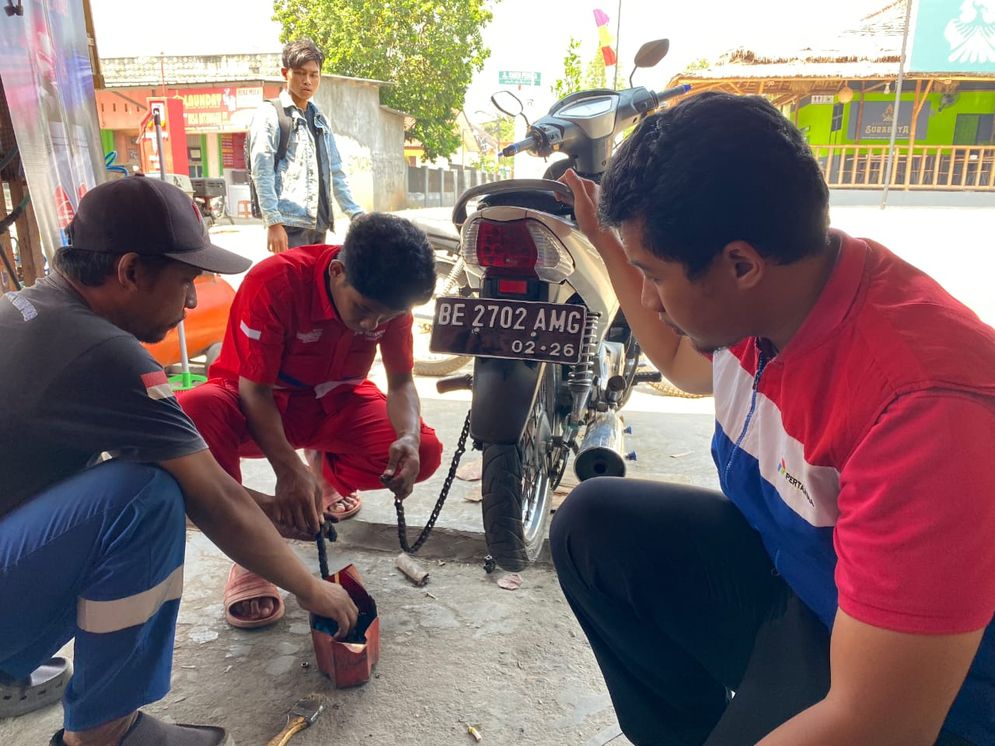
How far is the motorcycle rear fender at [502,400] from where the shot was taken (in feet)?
6.79

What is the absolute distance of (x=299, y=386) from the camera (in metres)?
2.34

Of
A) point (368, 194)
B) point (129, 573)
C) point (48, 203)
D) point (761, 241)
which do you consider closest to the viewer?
point (761, 241)

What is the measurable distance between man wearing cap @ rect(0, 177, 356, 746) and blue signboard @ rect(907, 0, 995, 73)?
17.6 meters

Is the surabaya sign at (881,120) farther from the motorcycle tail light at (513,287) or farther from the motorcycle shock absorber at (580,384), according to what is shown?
the motorcycle tail light at (513,287)

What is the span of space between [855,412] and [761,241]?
23cm

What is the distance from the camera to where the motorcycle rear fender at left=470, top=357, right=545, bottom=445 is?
2.07 meters

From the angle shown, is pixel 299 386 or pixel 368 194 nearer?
pixel 299 386

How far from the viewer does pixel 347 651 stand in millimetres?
1758

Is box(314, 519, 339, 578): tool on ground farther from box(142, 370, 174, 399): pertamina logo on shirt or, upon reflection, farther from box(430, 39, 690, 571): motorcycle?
box(142, 370, 174, 399): pertamina logo on shirt

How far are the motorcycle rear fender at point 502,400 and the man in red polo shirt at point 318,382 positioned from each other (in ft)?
0.89

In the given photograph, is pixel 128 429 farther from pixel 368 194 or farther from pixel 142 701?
pixel 368 194

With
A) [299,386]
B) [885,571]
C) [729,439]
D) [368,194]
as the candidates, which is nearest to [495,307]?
[299,386]

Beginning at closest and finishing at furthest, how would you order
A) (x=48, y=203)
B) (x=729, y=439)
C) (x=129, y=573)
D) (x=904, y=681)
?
Result: (x=904, y=681) < (x=729, y=439) < (x=129, y=573) < (x=48, y=203)

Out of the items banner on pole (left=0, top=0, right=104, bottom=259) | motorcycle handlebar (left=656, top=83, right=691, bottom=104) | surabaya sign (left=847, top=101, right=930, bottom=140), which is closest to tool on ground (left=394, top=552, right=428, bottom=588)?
banner on pole (left=0, top=0, right=104, bottom=259)
